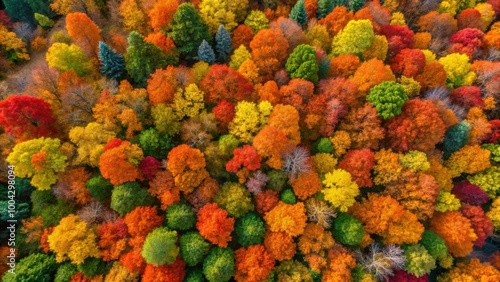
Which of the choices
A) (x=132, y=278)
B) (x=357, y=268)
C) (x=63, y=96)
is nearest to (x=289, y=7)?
(x=63, y=96)

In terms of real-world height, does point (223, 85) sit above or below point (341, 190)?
above

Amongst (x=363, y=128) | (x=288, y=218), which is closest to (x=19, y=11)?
(x=288, y=218)

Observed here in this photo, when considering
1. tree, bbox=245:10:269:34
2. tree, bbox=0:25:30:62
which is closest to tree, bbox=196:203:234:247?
tree, bbox=245:10:269:34

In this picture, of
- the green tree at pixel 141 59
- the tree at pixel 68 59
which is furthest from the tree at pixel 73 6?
the green tree at pixel 141 59

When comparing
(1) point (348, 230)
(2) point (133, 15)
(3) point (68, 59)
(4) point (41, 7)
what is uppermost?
(4) point (41, 7)

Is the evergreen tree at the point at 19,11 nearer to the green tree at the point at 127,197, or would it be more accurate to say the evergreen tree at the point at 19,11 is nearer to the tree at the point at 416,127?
the green tree at the point at 127,197

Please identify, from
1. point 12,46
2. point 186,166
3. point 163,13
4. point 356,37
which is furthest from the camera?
point 12,46

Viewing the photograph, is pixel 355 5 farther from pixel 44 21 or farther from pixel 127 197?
pixel 44 21

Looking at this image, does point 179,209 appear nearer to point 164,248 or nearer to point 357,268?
point 164,248
